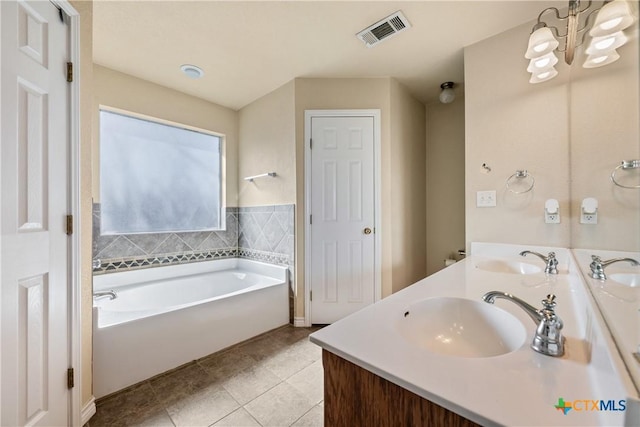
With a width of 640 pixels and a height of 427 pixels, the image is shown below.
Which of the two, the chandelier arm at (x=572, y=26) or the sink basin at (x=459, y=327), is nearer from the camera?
the sink basin at (x=459, y=327)

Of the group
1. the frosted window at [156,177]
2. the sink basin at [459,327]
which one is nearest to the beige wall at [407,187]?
the sink basin at [459,327]

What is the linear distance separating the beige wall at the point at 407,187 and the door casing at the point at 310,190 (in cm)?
16

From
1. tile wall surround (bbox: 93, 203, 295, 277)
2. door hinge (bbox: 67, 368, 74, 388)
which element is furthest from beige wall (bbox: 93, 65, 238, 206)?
door hinge (bbox: 67, 368, 74, 388)

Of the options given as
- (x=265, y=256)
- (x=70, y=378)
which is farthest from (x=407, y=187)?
(x=70, y=378)

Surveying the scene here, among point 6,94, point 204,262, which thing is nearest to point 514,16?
point 6,94

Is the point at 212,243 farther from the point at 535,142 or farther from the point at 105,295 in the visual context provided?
the point at 535,142

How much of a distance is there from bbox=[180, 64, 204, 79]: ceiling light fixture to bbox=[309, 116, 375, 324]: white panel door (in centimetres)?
114

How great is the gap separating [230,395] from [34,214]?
1.34 meters

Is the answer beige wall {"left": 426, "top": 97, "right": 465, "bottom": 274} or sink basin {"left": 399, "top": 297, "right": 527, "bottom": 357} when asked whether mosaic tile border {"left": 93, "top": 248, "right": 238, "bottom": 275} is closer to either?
beige wall {"left": 426, "top": 97, "right": 465, "bottom": 274}

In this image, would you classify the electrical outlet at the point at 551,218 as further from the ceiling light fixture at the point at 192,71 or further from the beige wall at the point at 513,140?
the ceiling light fixture at the point at 192,71

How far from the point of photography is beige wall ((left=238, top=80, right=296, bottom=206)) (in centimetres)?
253

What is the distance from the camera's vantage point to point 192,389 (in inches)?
60.3

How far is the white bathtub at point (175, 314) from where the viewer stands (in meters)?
1.50

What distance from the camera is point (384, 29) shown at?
1.79 meters
